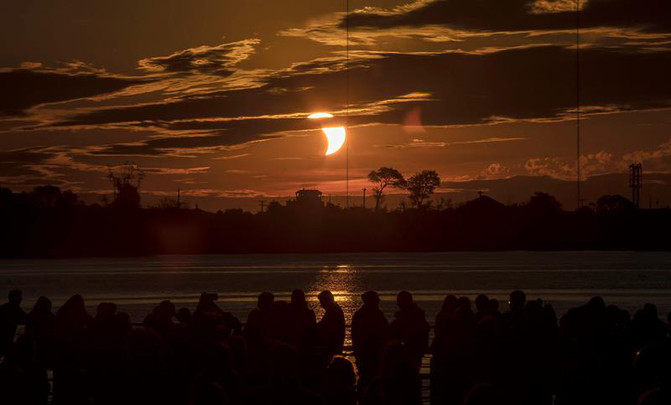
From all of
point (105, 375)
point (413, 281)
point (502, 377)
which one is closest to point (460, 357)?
point (502, 377)

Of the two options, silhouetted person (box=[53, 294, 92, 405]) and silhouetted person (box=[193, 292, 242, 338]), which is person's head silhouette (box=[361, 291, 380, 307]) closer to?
silhouetted person (box=[193, 292, 242, 338])

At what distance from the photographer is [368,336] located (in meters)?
13.0

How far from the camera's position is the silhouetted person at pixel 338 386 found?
26.9ft

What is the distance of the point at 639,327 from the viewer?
12555mm

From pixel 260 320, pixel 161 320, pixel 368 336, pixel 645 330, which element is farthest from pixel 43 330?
pixel 645 330

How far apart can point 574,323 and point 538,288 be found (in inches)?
4514

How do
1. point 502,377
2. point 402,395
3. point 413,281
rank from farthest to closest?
point 413,281
point 502,377
point 402,395

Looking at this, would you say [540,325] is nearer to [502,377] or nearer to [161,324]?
[502,377]

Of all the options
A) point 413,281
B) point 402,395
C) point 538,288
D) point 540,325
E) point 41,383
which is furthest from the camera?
point 413,281

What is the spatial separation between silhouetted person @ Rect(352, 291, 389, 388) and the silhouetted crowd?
0.06 ft

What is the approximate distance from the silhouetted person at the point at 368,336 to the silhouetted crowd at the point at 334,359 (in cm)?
2

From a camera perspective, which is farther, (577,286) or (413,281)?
(413,281)

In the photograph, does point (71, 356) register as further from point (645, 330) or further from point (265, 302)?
point (645, 330)

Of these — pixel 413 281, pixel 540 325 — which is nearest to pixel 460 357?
pixel 540 325
